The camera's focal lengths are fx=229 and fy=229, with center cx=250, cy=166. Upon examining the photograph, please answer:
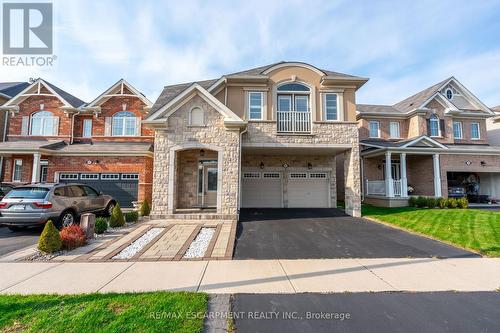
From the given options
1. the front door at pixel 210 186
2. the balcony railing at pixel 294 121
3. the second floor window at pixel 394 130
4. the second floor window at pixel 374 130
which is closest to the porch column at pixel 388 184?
the second floor window at pixel 374 130

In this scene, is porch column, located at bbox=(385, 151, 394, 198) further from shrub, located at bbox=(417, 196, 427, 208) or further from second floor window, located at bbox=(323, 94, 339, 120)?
second floor window, located at bbox=(323, 94, 339, 120)

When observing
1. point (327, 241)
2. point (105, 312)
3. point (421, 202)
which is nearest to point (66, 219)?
point (105, 312)

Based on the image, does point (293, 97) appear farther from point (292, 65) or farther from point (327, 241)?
point (327, 241)

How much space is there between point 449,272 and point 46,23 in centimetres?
1671

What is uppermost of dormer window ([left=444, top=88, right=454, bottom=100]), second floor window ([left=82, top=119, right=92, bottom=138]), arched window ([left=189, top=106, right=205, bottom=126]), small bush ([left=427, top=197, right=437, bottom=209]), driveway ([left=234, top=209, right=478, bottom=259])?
dormer window ([left=444, top=88, right=454, bottom=100])

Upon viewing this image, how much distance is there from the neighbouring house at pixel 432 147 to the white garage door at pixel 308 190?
397 centimetres

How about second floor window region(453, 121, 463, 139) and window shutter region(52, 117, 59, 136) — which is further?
second floor window region(453, 121, 463, 139)

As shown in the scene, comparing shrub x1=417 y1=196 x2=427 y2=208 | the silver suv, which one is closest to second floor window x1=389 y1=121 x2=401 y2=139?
shrub x1=417 y1=196 x2=427 y2=208

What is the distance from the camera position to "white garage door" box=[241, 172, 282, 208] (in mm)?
14539

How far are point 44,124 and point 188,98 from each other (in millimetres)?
12770

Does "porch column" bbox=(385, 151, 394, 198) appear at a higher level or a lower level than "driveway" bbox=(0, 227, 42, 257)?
higher

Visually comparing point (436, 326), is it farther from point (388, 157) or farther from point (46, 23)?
point (46, 23)

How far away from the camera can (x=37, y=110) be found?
16.2 m

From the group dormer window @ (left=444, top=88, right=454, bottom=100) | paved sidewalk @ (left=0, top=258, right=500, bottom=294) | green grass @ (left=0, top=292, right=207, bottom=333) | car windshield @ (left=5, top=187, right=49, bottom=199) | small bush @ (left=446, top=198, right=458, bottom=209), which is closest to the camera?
green grass @ (left=0, top=292, right=207, bottom=333)
